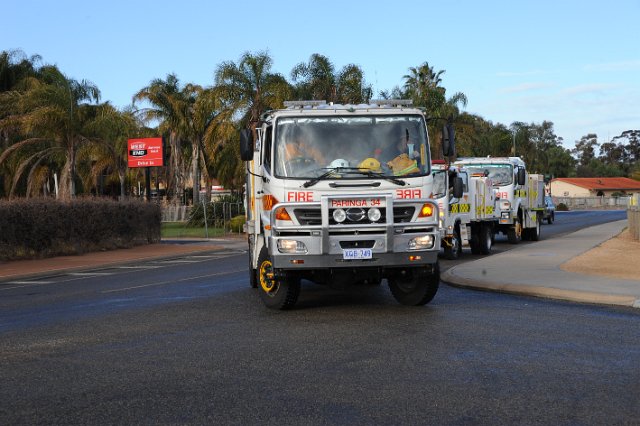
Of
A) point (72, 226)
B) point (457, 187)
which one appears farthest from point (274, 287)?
point (72, 226)

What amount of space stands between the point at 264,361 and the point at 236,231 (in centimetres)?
3644

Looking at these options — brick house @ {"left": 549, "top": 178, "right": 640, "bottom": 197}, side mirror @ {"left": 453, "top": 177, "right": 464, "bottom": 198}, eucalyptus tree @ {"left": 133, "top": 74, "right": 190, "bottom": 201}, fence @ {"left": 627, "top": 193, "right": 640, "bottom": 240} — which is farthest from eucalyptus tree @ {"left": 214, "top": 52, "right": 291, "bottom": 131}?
brick house @ {"left": 549, "top": 178, "right": 640, "bottom": 197}

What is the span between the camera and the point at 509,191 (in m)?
28.2

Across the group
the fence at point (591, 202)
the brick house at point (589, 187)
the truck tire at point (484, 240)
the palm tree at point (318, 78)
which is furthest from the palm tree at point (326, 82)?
the brick house at point (589, 187)

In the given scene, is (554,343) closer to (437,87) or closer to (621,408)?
(621,408)

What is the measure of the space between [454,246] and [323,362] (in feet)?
48.7

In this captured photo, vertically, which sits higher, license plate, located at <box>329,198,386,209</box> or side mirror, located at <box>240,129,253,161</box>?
side mirror, located at <box>240,129,253,161</box>

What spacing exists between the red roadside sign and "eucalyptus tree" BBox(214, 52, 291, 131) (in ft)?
14.4

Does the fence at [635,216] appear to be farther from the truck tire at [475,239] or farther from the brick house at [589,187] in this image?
the brick house at [589,187]

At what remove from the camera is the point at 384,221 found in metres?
11.3

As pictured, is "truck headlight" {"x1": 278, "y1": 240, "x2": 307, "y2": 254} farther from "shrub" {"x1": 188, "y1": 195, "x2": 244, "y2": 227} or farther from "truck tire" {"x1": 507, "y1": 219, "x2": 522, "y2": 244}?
"shrub" {"x1": 188, "y1": 195, "x2": 244, "y2": 227}

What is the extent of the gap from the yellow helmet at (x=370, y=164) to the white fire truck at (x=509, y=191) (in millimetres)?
15227

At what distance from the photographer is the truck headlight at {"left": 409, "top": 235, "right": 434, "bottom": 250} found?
11414mm

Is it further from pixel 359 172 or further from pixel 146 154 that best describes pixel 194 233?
Result: pixel 359 172
